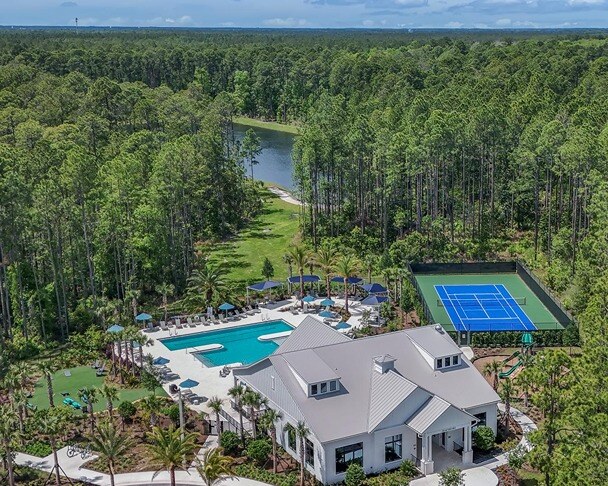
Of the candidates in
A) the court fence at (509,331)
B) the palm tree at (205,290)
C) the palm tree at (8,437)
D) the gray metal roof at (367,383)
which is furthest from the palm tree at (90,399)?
the court fence at (509,331)

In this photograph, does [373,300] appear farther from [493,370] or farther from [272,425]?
[272,425]

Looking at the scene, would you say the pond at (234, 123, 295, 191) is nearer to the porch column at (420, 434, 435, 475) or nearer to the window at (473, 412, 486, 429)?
the window at (473, 412, 486, 429)

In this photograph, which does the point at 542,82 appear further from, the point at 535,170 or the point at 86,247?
the point at 86,247

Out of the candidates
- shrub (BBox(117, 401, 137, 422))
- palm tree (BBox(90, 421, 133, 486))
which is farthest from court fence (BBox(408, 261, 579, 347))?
palm tree (BBox(90, 421, 133, 486))

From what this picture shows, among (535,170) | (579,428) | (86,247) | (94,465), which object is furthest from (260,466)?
(535,170)

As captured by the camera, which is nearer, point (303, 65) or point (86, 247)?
point (86, 247)

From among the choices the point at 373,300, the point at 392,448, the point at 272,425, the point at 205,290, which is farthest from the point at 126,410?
the point at 373,300

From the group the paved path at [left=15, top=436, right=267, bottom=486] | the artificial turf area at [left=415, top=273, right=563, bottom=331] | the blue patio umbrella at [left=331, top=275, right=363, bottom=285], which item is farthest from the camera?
the blue patio umbrella at [left=331, top=275, right=363, bottom=285]
